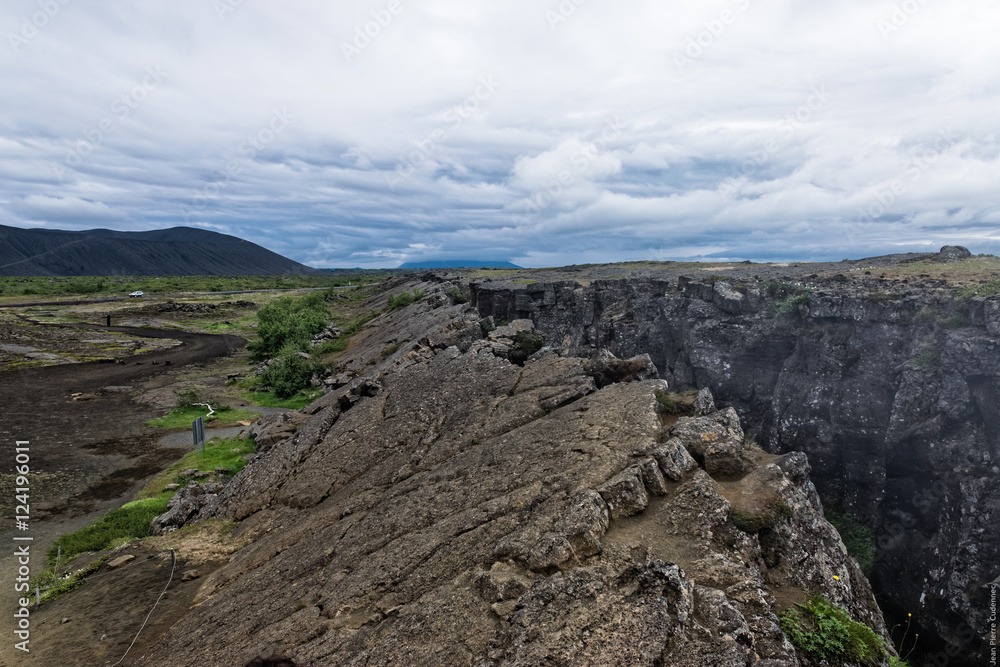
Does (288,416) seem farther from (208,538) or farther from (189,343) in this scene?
(189,343)

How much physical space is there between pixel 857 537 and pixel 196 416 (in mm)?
46612

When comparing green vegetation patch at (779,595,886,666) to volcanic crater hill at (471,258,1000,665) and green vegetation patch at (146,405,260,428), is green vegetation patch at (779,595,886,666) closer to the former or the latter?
volcanic crater hill at (471,258,1000,665)

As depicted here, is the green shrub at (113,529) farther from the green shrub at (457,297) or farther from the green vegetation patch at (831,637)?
the green shrub at (457,297)

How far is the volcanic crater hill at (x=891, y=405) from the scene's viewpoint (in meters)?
21.7

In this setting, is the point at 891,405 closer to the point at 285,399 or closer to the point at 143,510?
the point at 143,510

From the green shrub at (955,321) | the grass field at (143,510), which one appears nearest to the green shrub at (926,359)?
the green shrub at (955,321)

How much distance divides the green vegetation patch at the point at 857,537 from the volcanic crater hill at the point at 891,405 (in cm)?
50

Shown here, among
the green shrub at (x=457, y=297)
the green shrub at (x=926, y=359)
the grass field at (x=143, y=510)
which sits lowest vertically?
the grass field at (x=143, y=510)

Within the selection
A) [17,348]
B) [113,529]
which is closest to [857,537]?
[113,529]

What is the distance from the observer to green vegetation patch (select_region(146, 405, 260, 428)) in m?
39.0

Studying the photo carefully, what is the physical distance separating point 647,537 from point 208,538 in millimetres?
16953

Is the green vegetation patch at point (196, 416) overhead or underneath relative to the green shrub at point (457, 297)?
underneath

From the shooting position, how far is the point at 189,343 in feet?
264

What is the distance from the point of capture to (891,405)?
27000mm
